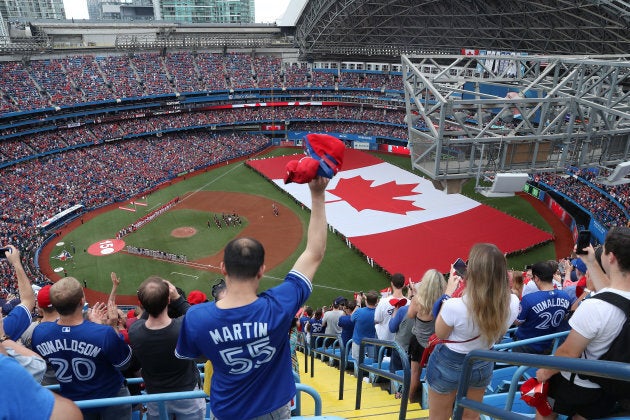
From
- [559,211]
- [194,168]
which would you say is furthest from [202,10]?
[559,211]

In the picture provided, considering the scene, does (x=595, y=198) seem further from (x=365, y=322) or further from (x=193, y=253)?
(x=365, y=322)

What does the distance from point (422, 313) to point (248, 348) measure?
3.06 m

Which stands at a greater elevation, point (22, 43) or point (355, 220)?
point (22, 43)

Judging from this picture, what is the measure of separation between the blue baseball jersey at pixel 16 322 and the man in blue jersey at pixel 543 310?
6.06 metres

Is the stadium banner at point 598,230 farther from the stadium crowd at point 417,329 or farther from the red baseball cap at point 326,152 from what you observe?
the red baseball cap at point 326,152

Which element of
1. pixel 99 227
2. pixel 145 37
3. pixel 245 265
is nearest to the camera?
pixel 245 265

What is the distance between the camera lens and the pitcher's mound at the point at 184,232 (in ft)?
105

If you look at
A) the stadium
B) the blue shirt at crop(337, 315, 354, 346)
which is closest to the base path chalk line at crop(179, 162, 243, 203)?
the stadium

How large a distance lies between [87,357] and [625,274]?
487cm

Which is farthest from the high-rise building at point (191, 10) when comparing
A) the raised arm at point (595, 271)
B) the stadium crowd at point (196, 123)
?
the raised arm at point (595, 271)

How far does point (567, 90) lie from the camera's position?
13.2m

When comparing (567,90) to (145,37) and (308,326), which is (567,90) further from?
(145,37)

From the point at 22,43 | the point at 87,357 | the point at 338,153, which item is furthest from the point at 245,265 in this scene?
the point at 22,43

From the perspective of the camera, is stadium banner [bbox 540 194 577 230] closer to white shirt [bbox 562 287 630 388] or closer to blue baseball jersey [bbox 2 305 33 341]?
white shirt [bbox 562 287 630 388]
